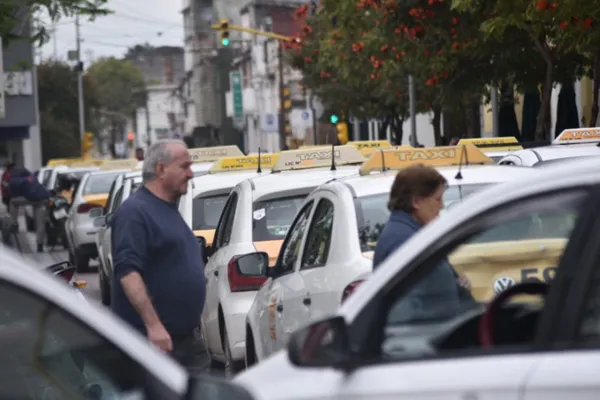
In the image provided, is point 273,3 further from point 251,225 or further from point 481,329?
point 481,329

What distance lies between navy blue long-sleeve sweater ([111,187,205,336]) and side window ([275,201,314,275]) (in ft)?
4.42

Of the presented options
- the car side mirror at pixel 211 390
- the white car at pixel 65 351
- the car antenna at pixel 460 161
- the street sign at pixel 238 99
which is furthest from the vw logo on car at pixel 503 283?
the street sign at pixel 238 99

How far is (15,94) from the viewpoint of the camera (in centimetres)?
6631

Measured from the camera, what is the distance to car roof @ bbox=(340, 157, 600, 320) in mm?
4145

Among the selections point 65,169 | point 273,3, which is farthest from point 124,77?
point 65,169

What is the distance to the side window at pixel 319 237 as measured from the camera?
805 cm

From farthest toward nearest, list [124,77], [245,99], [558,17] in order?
[124,77] → [245,99] → [558,17]

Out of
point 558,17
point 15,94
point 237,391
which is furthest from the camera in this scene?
point 15,94

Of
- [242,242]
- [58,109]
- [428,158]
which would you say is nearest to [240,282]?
[242,242]

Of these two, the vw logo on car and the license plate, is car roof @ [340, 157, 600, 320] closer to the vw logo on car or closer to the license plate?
the vw logo on car

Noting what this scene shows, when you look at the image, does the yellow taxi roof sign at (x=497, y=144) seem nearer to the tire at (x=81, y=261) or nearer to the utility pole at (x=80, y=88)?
the tire at (x=81, y=261)

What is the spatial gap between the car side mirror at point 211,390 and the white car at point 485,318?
49cm

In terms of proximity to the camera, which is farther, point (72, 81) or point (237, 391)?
point (72, 81)

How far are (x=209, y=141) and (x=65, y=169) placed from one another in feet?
230
